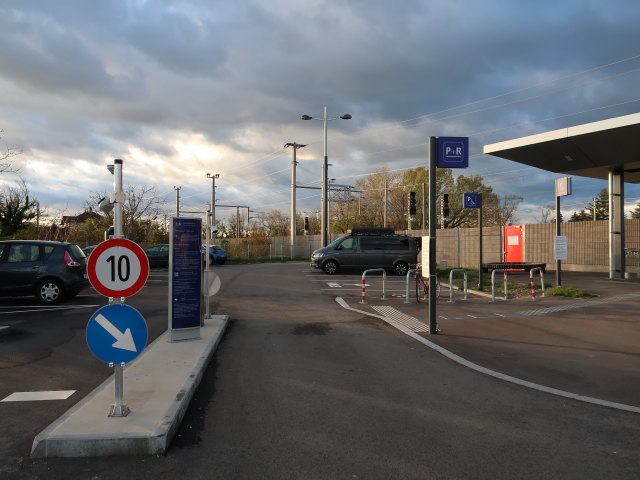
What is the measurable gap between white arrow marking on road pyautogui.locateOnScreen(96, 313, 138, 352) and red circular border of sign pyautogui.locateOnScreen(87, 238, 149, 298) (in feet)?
0.73

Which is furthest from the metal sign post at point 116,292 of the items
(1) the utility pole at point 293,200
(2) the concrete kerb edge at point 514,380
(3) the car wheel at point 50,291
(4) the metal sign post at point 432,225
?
(1) the utility pole at point 293,200

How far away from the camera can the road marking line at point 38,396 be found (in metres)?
5.23

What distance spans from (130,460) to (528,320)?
878 cm

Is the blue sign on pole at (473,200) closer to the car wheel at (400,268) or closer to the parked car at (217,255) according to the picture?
the car wheel at (400,268)

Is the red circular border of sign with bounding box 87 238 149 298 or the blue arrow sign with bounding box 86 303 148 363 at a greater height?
the red circular border of sign with bounding box 87 238 149 298

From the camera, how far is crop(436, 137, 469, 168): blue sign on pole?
874 centimetres

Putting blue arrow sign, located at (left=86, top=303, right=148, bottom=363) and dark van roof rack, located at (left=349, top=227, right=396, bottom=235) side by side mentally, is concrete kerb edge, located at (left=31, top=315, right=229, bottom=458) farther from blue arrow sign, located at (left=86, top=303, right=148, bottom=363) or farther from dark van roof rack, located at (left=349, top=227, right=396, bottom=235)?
dark van roof rack, located at (left=349, top=227, right=396, bottom=235)

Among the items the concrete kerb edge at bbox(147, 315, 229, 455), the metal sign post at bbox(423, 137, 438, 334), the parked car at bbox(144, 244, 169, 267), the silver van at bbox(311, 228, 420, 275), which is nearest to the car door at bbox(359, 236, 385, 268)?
the silver van at bbox(311, 228, 420, 275)

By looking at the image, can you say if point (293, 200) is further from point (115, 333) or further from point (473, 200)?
point (115, 333)

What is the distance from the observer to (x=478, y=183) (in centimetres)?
5559

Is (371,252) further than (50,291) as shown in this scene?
Yes

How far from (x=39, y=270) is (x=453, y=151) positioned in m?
10.4

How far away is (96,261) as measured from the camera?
421 cm

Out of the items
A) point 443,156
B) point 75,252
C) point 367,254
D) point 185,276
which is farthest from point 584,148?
point 75,252
